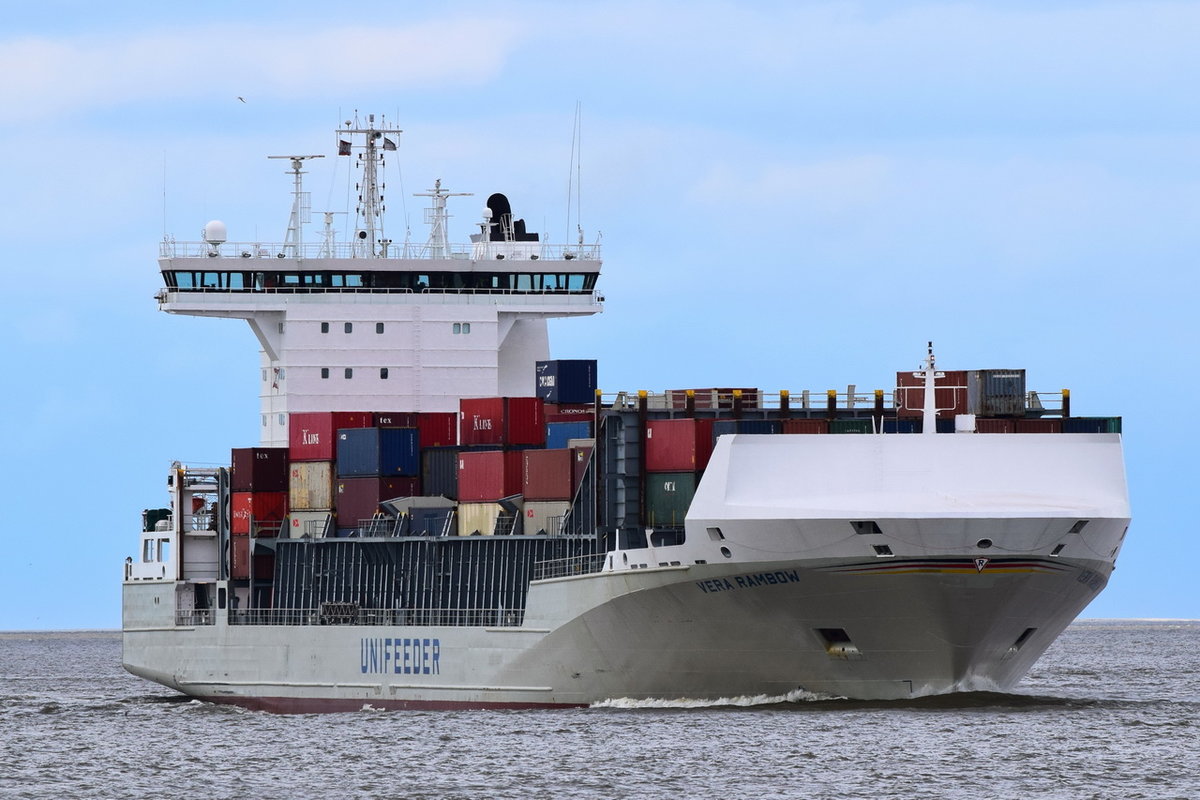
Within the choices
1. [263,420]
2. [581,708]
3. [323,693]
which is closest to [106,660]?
[263,420]

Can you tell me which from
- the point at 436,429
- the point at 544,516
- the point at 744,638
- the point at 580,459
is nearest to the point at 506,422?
the point at 544,516

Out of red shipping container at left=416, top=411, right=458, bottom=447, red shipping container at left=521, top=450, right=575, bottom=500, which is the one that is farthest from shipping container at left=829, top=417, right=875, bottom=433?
red shipping container at left=416, top=411, right=458, bottom=447

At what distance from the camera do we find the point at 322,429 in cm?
5003

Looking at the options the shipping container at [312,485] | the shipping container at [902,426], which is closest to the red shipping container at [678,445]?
the shipping container at [902,426]

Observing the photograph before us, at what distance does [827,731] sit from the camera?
39.9 meters

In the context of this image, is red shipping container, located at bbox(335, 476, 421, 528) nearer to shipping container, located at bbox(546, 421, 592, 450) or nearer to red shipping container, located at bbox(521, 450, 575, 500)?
shipping container, located at bbox(546, 421, 592, 450)

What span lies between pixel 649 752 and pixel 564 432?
10.5m

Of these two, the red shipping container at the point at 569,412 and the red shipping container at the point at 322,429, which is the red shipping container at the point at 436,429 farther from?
the red shipping container at the point at 569,412

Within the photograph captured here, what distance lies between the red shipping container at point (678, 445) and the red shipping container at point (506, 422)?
518 cm

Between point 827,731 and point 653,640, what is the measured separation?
403cm

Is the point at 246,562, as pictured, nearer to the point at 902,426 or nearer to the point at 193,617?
the point at 193,617

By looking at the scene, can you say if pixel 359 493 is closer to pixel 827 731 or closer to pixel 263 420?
pixel 263 420

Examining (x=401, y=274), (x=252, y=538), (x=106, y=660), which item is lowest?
(x=106, y=660)

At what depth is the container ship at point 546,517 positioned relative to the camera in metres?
39.6
